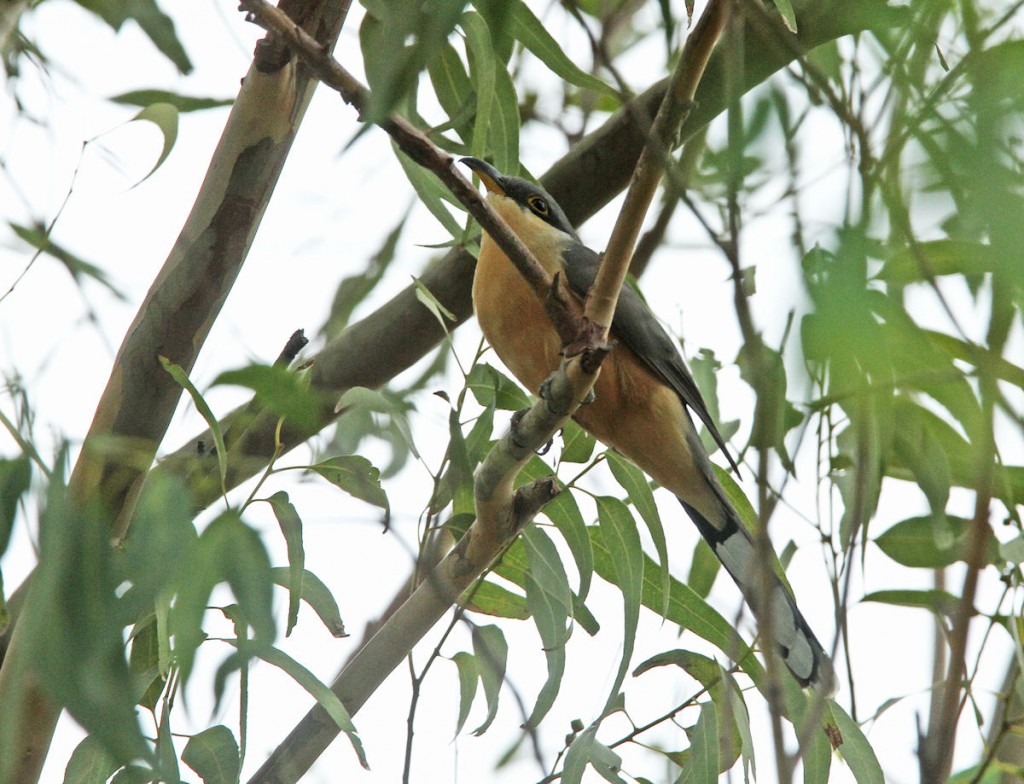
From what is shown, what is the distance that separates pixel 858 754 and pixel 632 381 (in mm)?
1293

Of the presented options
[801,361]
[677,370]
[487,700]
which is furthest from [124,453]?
[677,370]

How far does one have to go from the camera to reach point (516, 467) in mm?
2332

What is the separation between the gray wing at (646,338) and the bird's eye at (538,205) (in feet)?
0.73

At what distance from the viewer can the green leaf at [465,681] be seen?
8.69 ft

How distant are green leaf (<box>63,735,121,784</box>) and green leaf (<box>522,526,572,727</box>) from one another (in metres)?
0.96

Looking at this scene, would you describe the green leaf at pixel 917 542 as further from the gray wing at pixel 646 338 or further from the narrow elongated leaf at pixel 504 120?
the narrow elongated leaf at pixel 504 120

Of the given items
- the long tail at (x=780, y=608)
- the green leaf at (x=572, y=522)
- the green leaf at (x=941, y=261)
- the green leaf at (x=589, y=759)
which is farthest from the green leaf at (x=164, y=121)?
the long tail at (x=780, y=608)

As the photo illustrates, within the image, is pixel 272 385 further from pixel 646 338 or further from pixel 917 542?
pixel 917 542

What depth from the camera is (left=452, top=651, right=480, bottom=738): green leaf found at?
2650mm

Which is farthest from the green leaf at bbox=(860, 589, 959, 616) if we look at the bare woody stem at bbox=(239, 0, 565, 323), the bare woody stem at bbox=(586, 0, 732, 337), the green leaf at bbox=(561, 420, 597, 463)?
the bare woody stem at bbox=(239, 0, 565, 323)

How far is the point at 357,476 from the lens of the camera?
2418mm

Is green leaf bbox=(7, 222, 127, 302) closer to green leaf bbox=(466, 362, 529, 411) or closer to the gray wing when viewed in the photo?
green leaf bbox=(466, 362, 529, 411)

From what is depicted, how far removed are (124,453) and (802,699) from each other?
1811 millimetres

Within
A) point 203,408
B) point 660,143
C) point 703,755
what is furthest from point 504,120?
point 703,755
